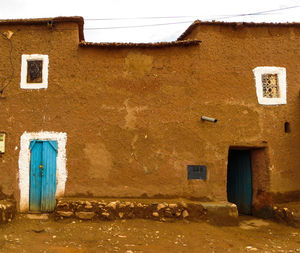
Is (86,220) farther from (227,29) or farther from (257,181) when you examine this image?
(227,29)

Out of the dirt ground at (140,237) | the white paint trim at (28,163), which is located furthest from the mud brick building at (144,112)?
the dirt ground at (140,237)

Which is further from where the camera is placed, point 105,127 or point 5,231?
point 105,127

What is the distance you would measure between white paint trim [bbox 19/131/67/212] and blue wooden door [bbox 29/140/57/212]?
0.32 ft

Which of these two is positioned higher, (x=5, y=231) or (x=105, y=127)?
(x=105, y=127)

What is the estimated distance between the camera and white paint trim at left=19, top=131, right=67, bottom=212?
772cm

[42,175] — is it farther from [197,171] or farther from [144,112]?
[197,171]

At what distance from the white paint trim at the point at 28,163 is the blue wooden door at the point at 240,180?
526 centimetres

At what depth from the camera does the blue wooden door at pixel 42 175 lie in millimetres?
7723

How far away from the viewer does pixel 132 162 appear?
7.85 metres

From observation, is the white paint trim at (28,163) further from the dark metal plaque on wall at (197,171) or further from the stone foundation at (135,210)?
the dark metal plaque on wall at (197,171)

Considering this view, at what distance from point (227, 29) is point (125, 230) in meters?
6.02

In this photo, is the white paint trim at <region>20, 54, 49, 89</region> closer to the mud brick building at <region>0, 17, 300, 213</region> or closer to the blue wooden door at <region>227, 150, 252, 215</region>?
the mud brick building at <region>0, 17, 300, 213</region>

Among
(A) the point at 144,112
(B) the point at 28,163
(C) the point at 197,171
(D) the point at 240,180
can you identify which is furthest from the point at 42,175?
(D) the point at 240,180

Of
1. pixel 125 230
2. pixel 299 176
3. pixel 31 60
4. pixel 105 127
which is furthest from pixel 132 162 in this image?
pixel 299 176
